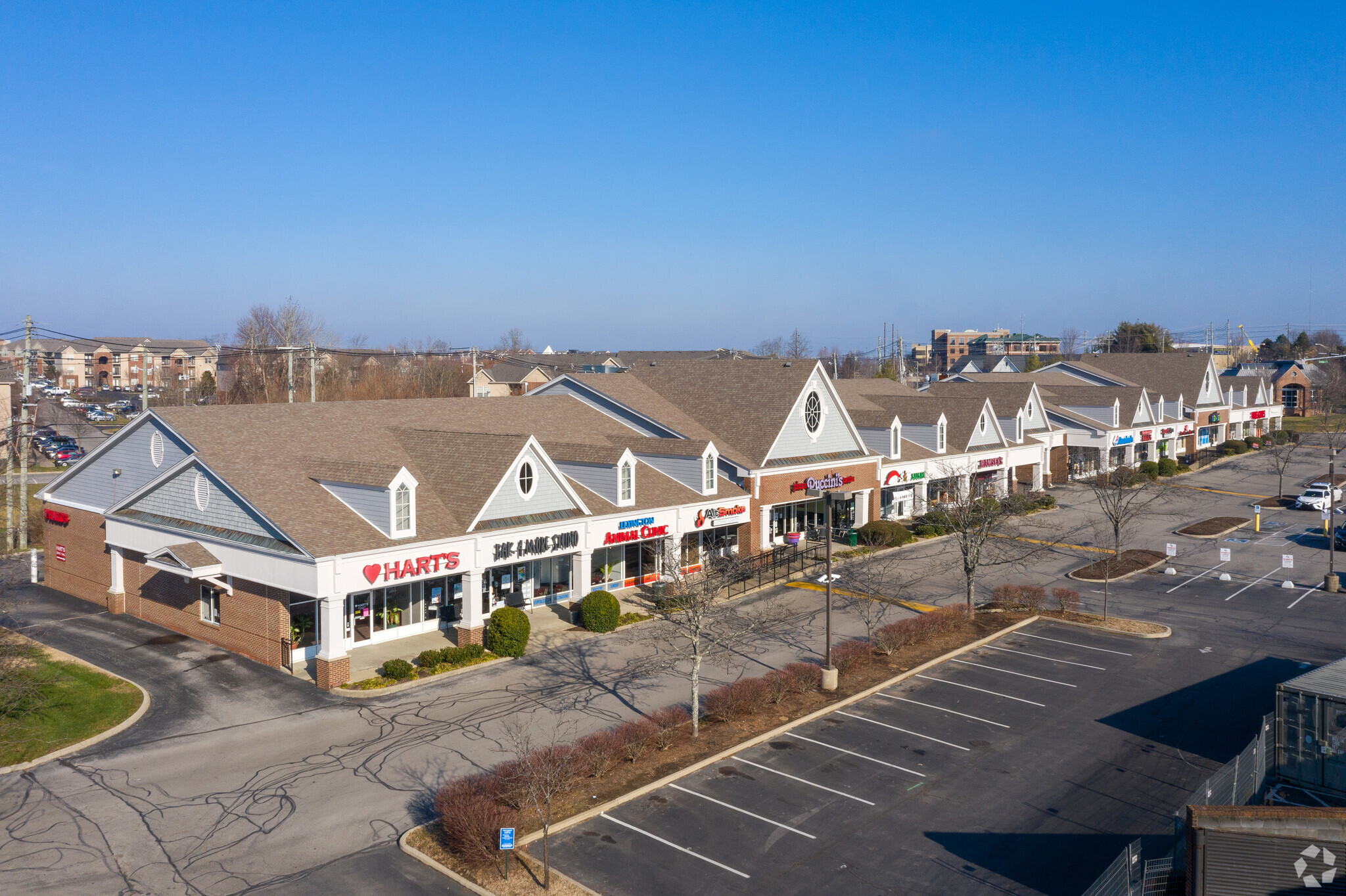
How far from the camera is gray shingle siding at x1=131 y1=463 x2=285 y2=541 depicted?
28734 millimetres

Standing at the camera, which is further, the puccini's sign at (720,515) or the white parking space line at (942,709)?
the puccini's sign at (720,515)

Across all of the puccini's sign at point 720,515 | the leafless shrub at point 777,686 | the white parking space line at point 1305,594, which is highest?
the puccini's sign at point 720,515

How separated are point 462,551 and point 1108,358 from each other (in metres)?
85.3

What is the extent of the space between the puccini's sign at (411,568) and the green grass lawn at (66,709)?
22.4 ft

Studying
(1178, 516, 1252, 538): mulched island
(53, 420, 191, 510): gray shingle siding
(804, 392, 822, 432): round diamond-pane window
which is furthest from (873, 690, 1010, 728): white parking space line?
(1178, 516, 1252, 538): mulched island

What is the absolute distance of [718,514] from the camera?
40281mm

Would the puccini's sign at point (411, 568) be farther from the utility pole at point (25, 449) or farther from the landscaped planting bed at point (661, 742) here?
the utility pole at point (25, 449)

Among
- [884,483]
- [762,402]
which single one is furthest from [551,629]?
[884,483]

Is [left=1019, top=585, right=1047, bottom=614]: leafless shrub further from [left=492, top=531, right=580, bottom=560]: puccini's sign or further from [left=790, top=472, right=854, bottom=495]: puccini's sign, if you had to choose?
[left=492, top=531, right=580, bottom=560]: puccini's sign

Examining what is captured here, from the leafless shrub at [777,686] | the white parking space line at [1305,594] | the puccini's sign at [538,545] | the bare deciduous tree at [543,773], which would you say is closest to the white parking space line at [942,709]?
the leafless shrub at [777,686]

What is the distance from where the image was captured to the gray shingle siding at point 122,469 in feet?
108

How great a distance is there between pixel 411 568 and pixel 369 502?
2502mm

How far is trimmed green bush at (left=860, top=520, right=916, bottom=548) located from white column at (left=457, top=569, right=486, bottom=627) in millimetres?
23780

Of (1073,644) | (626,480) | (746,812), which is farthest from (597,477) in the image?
(746,812)
